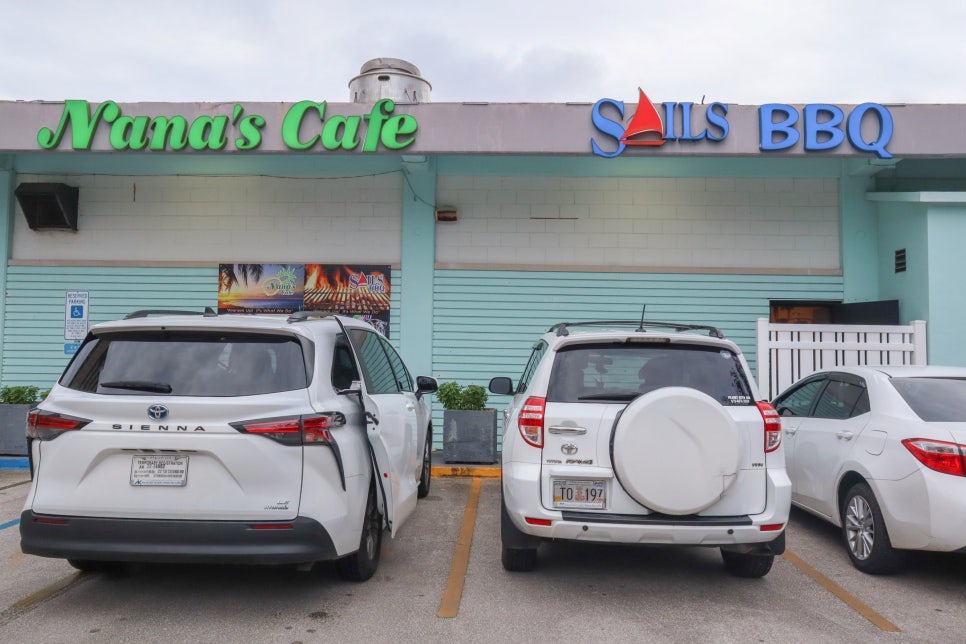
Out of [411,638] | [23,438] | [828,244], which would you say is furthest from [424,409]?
[828,244]

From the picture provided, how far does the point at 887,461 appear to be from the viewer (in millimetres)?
5016

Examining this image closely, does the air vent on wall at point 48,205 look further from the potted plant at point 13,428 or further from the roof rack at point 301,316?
the roof rack at point 301,316

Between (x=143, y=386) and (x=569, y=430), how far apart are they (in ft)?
8.20

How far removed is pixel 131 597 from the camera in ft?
14.9

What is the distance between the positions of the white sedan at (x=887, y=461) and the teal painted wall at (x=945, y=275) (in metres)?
4.42

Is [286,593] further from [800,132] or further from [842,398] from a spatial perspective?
[800,132]

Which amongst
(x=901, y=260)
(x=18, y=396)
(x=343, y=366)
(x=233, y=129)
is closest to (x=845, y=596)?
(x=343, y=366)

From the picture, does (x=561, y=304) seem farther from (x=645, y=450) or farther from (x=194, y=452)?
(x=194, y=452)

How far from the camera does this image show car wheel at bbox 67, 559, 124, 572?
4.86 metres

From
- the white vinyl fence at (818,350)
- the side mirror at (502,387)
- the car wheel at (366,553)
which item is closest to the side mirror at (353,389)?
the car wheel at (366,553)

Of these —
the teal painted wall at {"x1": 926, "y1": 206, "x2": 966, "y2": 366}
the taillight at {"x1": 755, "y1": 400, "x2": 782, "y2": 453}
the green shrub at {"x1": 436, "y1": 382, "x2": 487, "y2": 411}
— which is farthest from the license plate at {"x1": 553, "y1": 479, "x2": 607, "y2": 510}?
the teal painted wall at {"x1": 926, "y1": 206, "x2": 966, "y2": 366}

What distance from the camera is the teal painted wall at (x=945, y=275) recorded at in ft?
31.9

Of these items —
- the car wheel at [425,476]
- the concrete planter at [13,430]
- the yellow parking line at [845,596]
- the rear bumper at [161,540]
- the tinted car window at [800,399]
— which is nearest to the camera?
the rear bumper at [161,540]

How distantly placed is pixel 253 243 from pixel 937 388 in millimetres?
9394
